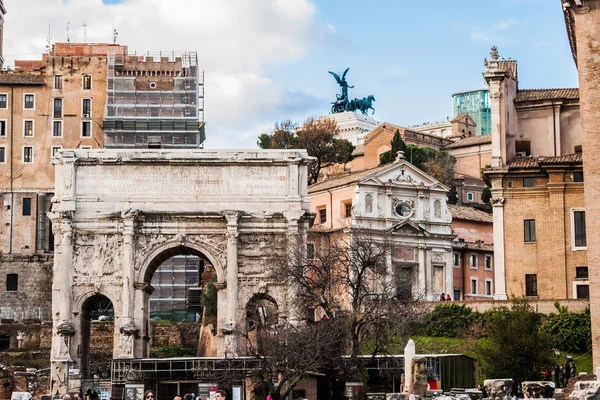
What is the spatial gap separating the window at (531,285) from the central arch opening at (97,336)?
18506 millimetres

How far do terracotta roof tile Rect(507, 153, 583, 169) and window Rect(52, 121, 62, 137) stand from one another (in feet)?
115

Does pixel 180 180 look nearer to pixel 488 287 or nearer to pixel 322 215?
pixel 322 215

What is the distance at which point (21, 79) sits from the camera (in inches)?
3366

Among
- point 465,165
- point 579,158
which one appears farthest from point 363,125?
point 579,158

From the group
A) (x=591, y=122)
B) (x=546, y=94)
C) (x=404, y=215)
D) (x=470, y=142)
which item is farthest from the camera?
(x=470, y=142)

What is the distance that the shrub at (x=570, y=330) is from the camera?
53.9 m

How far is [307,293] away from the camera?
51.5 meters

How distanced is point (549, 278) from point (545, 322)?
3.53m

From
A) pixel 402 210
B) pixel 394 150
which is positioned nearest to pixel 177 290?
pixel 402 210

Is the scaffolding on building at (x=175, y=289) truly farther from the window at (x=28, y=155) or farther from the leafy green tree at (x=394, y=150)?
the leafy green tree at (x=394, y=150)

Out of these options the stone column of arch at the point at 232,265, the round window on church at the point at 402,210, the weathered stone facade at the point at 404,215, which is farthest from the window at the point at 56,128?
the stone column of arch at the point at 232,265

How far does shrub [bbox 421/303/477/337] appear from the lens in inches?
2272

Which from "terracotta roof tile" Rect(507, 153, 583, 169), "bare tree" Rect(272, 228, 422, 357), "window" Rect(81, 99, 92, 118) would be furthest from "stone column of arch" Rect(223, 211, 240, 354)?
"window" Rect(81, 99, 92, 118)

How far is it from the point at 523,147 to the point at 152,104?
28096mm
